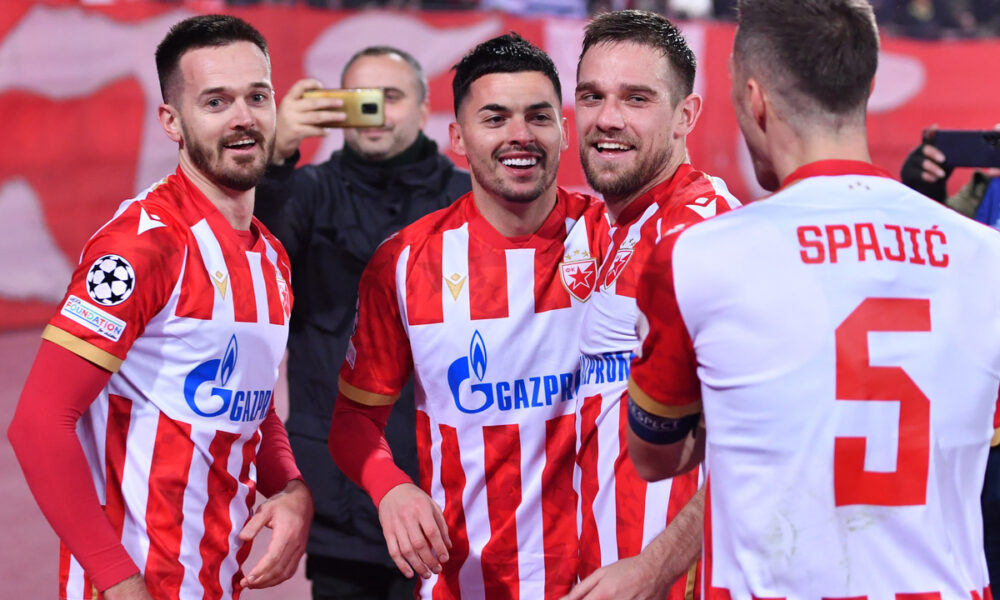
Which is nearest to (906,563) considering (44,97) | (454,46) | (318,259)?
(318,259)

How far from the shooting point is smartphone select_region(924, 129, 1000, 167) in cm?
362

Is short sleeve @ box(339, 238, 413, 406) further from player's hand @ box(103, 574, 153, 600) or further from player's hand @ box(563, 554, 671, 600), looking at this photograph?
player's hand @ box(563, 554, 671, 600)

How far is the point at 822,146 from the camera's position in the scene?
5.97 ft

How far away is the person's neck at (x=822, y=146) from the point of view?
182 centimetres

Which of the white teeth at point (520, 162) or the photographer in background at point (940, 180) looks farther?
the photographer in background at point (940, 180)

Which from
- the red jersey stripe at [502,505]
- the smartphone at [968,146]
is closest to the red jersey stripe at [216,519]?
the red jersey stripe at [502,505]

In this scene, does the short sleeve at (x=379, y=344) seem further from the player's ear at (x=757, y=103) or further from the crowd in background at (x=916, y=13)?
the crowd in background at (x=916, y=13)

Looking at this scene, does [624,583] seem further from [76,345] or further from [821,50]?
[76,345]

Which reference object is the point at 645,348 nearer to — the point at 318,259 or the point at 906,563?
the point at 906,563

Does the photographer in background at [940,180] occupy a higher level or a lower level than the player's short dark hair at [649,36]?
lower

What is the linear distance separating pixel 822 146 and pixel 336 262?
7.55 feet

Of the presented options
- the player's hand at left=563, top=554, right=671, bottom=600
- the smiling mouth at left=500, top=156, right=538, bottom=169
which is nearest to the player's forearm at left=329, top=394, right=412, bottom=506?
the player's hand at left=563, top=554, right=671, bottom=600

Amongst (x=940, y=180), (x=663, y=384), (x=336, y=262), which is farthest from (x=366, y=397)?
(x=940, y=180)

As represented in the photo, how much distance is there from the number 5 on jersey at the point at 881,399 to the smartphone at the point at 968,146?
7.22 feet
